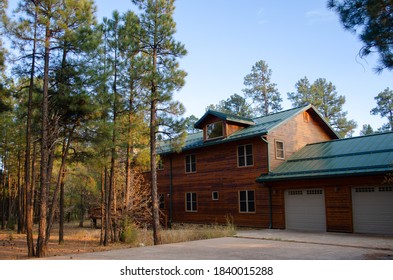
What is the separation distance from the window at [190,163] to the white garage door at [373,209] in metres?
10.3

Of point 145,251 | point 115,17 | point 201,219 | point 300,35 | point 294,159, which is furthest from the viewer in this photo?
point 201,219

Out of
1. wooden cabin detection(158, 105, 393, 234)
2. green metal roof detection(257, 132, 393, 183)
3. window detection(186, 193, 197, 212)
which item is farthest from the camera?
window detection(186, 193, 197, 212)

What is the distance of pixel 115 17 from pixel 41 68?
5.28 meters

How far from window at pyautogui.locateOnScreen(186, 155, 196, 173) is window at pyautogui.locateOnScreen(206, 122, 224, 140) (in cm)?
215

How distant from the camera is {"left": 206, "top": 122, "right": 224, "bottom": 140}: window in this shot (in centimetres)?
2123

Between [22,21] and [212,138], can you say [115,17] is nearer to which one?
[22,21]

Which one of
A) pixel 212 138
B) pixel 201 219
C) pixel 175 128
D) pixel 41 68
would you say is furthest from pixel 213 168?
pixel 41 68

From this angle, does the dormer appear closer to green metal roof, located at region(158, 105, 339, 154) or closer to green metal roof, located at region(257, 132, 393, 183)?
green metal roof, located at region(158, 105, 339, 154)

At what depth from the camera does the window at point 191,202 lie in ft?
74.5

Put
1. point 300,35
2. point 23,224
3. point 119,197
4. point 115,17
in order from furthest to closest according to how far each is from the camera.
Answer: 1. point 23,224
2. point 119,197
3. point 115,17
4. point 300,35

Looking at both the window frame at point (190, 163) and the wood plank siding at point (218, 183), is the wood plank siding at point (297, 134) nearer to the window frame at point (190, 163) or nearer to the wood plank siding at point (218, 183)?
the wood plank siding at point (218, 183)

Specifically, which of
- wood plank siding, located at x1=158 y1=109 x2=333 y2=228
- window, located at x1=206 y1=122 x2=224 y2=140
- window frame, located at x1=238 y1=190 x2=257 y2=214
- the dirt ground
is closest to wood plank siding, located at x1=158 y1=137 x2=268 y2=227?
wood plank siding, located at x1=158 y1=109 x2=333 y2=228

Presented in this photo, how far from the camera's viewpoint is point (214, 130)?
70.8 ft

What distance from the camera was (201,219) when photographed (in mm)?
21938
